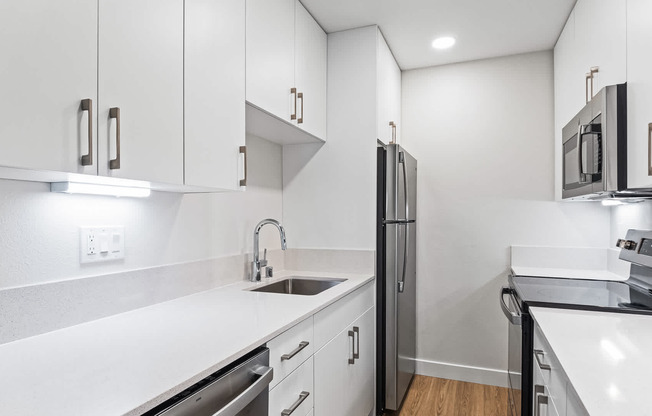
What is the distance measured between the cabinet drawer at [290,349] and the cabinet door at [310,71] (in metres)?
1.12

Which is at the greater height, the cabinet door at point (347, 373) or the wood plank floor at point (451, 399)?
the cabinet door at point (347, 373)

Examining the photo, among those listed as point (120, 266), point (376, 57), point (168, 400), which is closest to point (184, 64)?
point (120, 266)

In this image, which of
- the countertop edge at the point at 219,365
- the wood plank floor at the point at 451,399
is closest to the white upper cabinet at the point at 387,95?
the countertop edge at the point at 219,365

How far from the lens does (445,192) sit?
3088 mm

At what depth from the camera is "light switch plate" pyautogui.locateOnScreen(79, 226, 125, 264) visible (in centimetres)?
127

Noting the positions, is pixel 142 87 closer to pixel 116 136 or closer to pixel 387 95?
pixel 116 136

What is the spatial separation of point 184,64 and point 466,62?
2.44m

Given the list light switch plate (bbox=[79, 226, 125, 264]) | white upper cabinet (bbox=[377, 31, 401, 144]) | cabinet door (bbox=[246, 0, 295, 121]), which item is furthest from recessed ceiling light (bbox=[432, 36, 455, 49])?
light switch plate (bbox=[79, 226, 125, 264])

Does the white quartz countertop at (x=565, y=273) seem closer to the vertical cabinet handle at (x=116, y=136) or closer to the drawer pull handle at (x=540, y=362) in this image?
the drawer pull handle at (x=540, y=362)

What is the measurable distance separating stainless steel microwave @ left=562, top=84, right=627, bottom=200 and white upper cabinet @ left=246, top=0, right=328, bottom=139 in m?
1.33

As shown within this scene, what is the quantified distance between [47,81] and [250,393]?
0.90 m

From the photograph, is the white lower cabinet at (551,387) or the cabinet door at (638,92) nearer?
the white lower cabinet at (551,387)

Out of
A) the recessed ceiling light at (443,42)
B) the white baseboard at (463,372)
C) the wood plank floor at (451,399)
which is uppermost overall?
the recessed ceiling light at (443,42)

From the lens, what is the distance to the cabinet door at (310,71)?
213 centimetres
